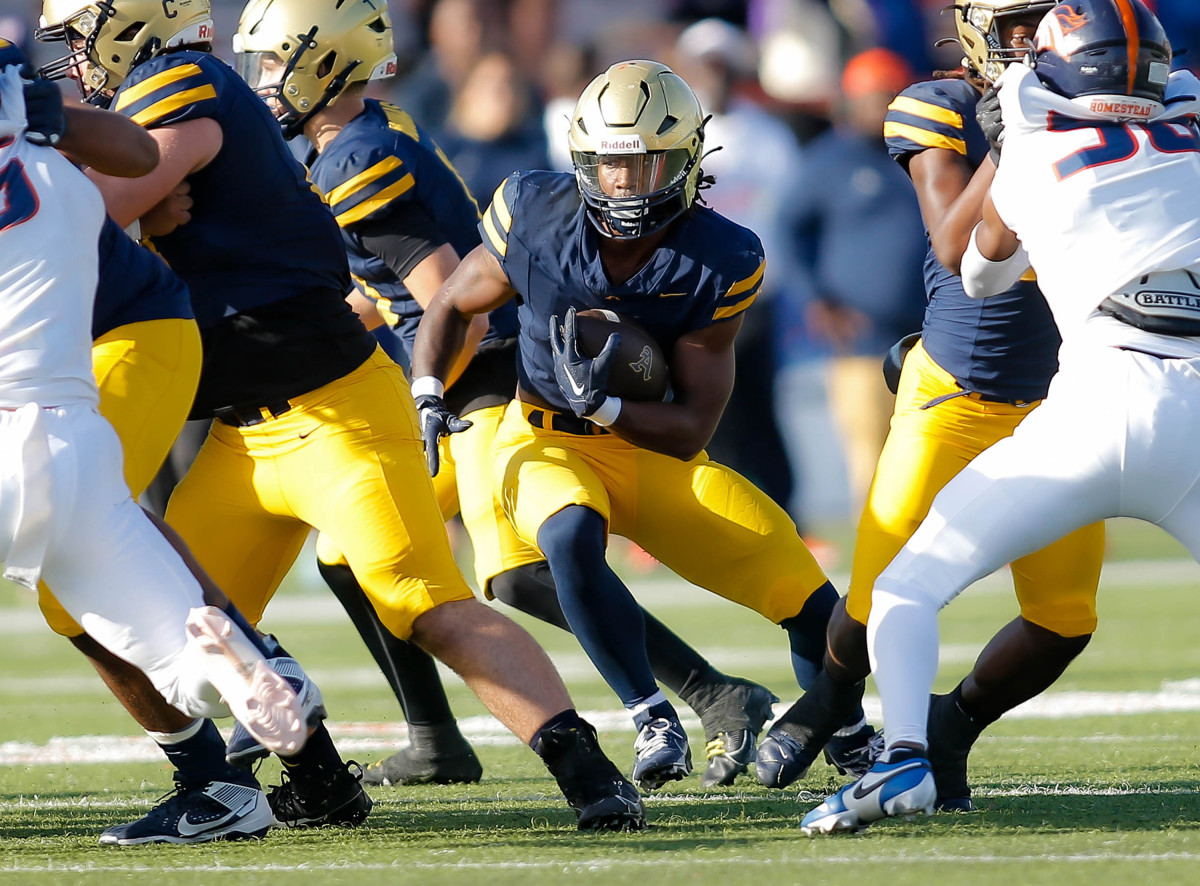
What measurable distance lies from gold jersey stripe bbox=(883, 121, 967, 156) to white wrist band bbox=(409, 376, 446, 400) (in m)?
1.23

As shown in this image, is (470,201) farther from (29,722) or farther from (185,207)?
(29,722)

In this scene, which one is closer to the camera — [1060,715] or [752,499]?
[752,499]

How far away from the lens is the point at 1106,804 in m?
3.75

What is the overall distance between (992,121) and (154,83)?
70.5 inches

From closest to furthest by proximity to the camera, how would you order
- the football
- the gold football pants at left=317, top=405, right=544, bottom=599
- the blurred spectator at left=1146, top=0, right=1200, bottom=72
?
the football → the gold football pants at left=317, top=405, right=544, bottom=599 → the blurred spectator at left=1146, top=0, right=1200, bottom=72

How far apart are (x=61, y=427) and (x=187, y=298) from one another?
66cm

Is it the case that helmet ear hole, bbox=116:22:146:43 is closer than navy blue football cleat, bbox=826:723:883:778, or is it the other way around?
helmet ear hole, bbox=116:22:146:43

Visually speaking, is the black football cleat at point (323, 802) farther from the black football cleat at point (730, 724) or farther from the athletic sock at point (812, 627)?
the athletic sock at point (812, 627)

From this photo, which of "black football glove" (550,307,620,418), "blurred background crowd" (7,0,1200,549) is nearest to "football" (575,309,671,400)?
"black football glove" (550,307,620,418)

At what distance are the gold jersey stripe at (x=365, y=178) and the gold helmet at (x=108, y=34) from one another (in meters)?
0.57

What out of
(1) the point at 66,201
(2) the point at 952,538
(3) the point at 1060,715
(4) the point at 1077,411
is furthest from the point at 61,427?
(3) the point at 1060,715

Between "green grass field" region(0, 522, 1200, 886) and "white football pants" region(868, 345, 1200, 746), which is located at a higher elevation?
"white football pants" region(868, 345, 1200, 746)

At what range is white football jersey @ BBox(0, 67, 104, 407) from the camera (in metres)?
3.09

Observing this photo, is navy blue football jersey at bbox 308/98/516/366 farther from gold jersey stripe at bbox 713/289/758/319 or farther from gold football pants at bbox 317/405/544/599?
gold jersey stripe at bbox 713/289/758/319
